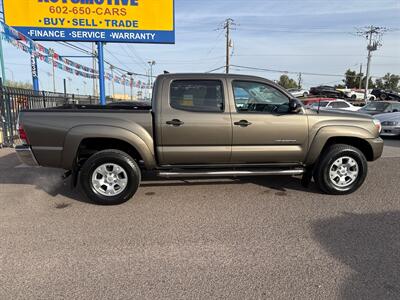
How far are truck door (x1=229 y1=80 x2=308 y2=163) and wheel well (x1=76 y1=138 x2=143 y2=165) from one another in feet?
5.21

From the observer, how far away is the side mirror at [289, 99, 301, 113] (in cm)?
478

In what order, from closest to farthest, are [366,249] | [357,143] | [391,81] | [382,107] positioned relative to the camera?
[366,249] → [357,143] → [382,107] → [391,81]

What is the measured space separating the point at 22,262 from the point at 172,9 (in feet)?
43.9

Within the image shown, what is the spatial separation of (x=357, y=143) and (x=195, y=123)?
276 centimetres

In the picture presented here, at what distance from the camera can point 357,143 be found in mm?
5277

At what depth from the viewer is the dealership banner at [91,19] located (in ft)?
43.8

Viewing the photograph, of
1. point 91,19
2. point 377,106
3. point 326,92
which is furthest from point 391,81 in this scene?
point 91,19

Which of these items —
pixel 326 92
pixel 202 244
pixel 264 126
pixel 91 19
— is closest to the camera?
pixel 202 244

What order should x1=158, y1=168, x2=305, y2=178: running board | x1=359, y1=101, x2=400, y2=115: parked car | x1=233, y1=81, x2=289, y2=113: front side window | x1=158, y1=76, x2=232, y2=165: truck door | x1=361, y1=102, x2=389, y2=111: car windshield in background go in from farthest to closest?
x1=361, y1=102, x2=389, y2=111: car windshield in background
x1=359, y1=101, x2=400, y2=115: parked car
x1=233, y1=81, x2=289, y2=113: front side window
x1=158, y1=168, x2=305, y2=178: running board
x1=158, y1=76, x2=232, y2=165: truck door

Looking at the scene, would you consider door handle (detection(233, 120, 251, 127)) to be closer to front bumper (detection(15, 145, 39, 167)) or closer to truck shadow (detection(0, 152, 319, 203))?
truck shadow (detection(0, 152, 319, 203))

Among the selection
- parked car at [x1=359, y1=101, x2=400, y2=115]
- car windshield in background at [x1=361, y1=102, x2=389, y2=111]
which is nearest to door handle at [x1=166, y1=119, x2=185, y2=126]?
parked car at [x1=359, y1=101, x2=400, y2=115]

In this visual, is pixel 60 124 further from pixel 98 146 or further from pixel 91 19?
pixel 91 19

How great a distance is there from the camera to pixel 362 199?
488 centimetres

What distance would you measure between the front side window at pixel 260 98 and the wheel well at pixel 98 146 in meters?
1.82
